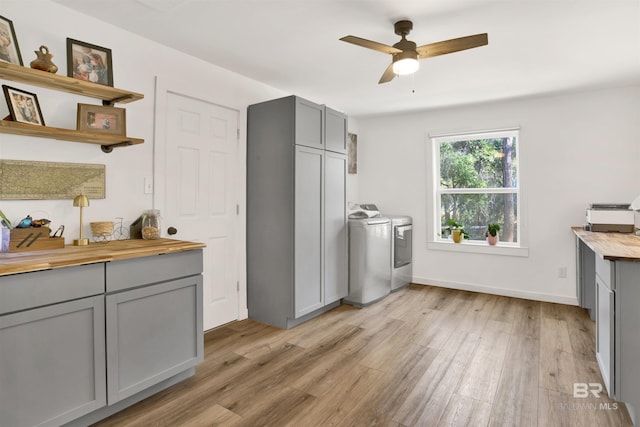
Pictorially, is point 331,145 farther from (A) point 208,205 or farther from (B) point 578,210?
(B) point 578,210

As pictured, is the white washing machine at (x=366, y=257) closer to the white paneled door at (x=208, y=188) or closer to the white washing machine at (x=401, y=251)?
the white washing machine at (x=401, y=251)

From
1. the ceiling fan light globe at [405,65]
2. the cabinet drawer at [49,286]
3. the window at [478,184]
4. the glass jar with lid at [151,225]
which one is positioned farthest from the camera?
the window at [478,184]

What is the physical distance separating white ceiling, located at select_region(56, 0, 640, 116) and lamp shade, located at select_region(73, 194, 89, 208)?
1220 mm

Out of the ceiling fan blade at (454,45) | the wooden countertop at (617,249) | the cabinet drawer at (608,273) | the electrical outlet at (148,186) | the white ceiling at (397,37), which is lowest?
the cabinet drawer at (608,273)

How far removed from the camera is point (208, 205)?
310cm

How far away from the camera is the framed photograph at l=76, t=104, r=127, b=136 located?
2.16 meters

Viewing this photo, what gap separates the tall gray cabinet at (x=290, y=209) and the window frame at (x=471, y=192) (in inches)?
69.6

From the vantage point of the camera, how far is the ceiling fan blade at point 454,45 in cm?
205

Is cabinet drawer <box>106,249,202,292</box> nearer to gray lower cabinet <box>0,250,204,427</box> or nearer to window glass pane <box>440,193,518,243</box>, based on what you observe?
gray lower cabinet <box>0,250,204,427</box>

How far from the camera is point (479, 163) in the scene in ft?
14.9

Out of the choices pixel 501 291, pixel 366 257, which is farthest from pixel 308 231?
pixel 501 291

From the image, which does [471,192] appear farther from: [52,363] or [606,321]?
[52,363]

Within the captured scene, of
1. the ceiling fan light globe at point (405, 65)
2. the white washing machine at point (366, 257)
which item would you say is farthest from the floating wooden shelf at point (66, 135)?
the white washing machine at point (366, 257)

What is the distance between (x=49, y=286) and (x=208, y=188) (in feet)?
5.29
